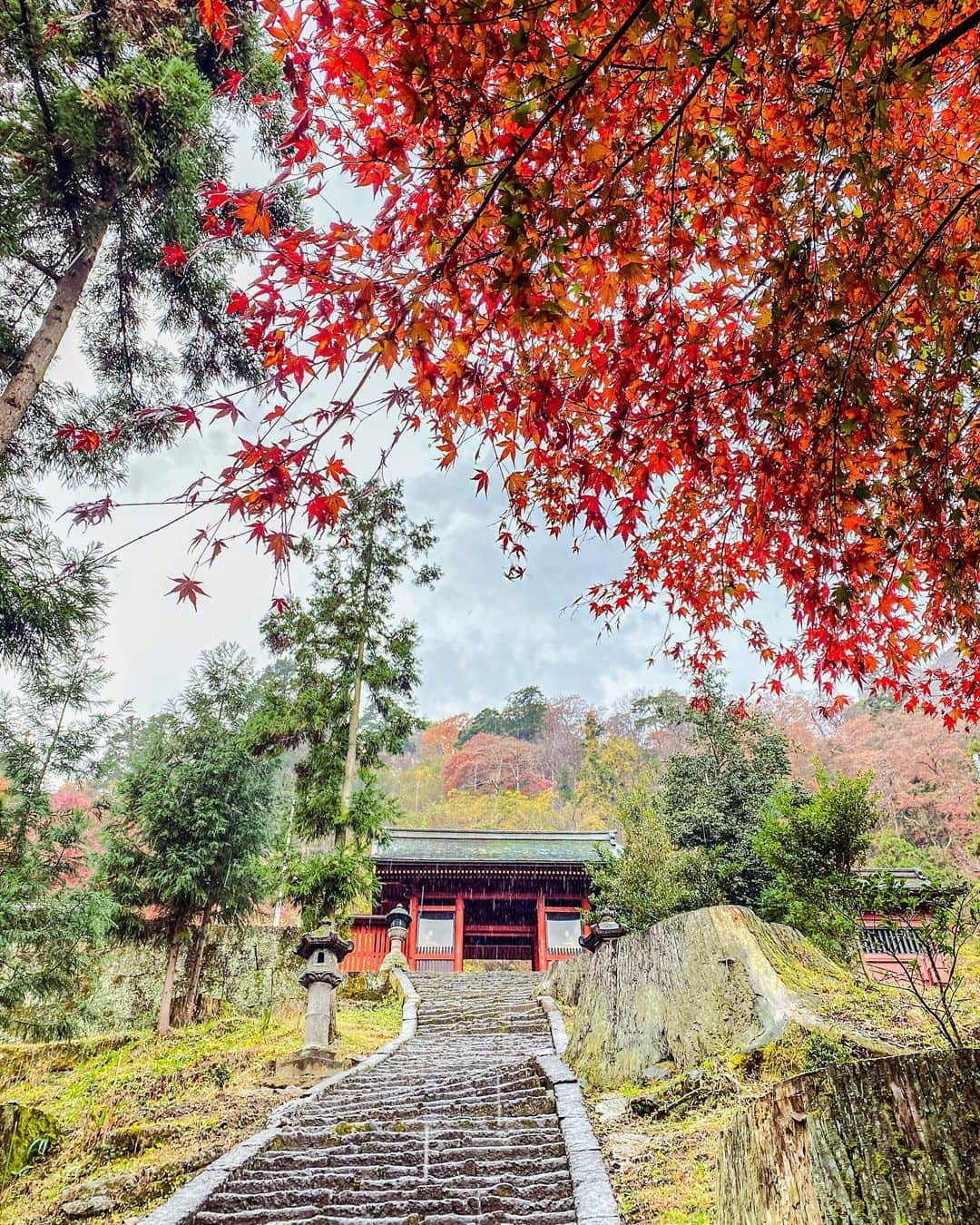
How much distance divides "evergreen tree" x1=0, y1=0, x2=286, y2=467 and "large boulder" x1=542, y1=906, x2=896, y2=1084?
6087mm

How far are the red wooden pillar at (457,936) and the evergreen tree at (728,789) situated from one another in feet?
22.8

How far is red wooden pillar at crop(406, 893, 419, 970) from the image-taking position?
17.4 m

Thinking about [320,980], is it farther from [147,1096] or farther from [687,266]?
[687,266]

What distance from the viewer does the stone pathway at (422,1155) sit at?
3949 millimetres

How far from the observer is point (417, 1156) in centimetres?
480

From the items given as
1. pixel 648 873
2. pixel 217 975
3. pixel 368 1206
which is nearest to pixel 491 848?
pixel 217 975

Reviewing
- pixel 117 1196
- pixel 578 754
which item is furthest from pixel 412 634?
pixel 578 754

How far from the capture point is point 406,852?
1925 cm

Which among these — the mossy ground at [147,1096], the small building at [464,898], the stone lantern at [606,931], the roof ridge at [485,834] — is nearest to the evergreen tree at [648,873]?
the stone lantern at [606,931]

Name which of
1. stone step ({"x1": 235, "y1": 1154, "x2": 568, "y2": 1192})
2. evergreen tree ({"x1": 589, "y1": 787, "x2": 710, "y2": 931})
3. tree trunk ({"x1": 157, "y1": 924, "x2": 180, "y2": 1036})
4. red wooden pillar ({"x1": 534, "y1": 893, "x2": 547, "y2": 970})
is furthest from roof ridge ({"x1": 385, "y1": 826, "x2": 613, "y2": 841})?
stone step ({"x1": 235, "y1": 1154, "x2": 568, "y2": 1192})

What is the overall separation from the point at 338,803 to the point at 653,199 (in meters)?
12.4

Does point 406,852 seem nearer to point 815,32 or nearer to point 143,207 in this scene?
point 143,207

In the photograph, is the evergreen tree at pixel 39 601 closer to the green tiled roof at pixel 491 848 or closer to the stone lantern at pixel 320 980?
the stone lantern at pixel 320 980

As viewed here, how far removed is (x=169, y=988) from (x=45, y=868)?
3638 mm
